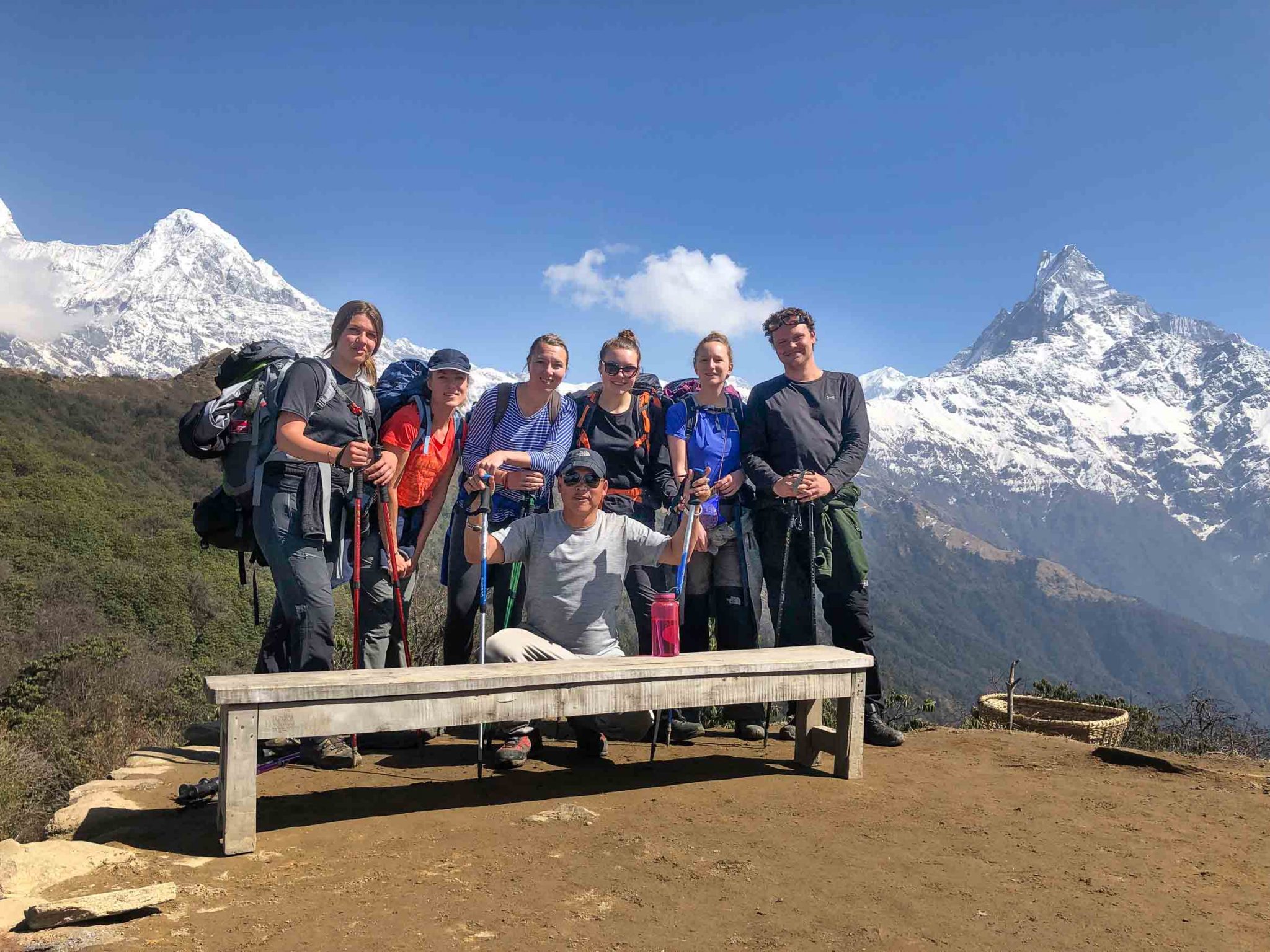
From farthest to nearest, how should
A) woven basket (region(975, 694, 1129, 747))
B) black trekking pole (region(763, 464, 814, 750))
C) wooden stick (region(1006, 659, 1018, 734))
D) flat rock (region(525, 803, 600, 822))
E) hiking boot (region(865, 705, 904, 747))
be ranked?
1. wooden stick (region(1006, 659, 1018, 734))
2. woven basket (region(975, 694, 1129, 747))
3. hiking boot (region(865, 705, 904, 747))
4. black trekking pole (region(763, 464, 814, 750))
5. flat rock (region(525, 803, 600, 822))

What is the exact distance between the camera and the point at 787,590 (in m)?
5.84

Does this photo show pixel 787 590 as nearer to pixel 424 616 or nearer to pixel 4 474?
pixel 424 616

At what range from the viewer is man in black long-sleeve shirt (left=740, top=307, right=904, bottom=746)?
568cm

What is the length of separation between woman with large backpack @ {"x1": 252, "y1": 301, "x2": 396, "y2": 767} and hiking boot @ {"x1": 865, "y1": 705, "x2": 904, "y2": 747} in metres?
3.37

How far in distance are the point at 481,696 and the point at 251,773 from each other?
994 mm

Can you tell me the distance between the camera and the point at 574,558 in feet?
16.0

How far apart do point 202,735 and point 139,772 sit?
1.09 meters

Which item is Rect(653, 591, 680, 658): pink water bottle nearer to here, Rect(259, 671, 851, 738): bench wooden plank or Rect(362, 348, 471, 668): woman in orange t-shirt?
Rect(259, 671, 851, 738): bench wooden plank

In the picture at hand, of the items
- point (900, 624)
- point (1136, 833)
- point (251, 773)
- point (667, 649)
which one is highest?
point (667, 649)

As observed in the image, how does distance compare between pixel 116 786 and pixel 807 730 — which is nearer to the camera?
pixel 116 786

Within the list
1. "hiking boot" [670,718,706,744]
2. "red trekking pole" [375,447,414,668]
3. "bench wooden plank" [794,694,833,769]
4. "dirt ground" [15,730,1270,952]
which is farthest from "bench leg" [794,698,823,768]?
"red trekking pole" [375,447,414,668]

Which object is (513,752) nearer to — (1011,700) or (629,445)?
(629,445)

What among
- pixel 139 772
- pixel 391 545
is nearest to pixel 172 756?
pixel 139 772

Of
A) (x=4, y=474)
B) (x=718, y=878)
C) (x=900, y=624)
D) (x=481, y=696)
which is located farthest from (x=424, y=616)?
(x=900, y=624)
